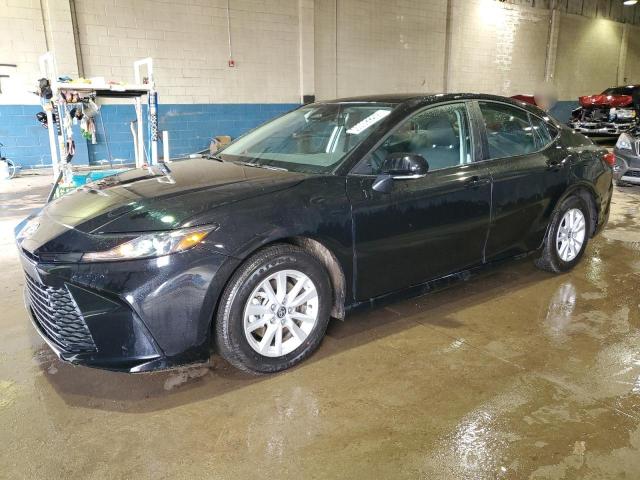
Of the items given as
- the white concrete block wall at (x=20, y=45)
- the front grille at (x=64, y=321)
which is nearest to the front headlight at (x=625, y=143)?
the front grille at (x=64, y=321)

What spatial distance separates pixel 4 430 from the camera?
7.45 ft

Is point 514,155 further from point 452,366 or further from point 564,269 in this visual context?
point 452,366

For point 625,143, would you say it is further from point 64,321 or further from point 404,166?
point 64,321

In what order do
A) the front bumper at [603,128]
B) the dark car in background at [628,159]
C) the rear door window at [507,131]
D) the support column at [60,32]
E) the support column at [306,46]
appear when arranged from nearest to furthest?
the rear door window at [507,131]
the dark car in background at [628,159]
the support column at [60,32]
the support column at [306,46]
the front bumper at [603,128]

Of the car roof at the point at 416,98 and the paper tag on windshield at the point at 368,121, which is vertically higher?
the car roof at the point at 416,98

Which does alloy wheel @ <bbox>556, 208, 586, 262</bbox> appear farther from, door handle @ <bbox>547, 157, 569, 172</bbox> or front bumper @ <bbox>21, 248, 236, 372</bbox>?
front bumper @ <bbox>21, 248, 236, 372</bbox>

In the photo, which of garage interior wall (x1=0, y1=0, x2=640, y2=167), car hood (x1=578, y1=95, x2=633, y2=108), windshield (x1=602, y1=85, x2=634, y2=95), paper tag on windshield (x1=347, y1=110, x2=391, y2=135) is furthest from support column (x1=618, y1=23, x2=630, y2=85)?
paper tag on windshield (x1=347, y1=110, x2=391, y2=135)

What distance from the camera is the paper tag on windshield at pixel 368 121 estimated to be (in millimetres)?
3139

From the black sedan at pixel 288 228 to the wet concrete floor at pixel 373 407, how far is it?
262 mm

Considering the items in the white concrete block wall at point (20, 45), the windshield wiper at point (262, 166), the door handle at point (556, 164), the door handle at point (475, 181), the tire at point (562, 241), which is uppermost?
the white concrete block wall at point (20, 45)

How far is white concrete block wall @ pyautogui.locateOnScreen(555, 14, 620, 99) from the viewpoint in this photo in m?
18.5

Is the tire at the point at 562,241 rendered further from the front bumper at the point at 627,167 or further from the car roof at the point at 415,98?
the front bumper at the point at 627,167

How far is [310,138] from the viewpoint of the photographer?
3.40 m

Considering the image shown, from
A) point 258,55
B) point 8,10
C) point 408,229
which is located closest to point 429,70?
point 258,55
